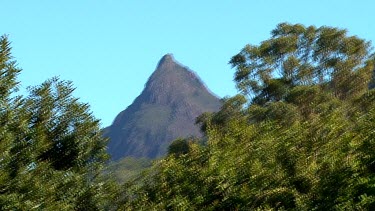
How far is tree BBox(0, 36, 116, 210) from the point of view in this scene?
35.5 m

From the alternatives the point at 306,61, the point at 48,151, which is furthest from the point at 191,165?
the point at 306,61

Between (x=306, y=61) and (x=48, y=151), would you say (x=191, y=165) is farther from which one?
(x=306, y=61)

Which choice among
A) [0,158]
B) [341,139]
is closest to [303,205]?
[341,139]

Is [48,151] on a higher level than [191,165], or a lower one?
higher

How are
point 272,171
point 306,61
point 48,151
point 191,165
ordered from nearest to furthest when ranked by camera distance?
1. point 272,171
2. point 191,165
3. point 48,151
4. point 306,61

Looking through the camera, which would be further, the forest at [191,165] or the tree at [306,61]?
the tree at [306,61]

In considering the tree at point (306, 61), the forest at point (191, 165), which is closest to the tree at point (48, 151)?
the forest at point (191, 165)

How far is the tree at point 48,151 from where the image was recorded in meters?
35.5

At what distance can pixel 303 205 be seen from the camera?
25.7 meters

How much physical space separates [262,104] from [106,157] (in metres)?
29.4

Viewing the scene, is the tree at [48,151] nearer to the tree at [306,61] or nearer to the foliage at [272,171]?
the foliage at [272,171]

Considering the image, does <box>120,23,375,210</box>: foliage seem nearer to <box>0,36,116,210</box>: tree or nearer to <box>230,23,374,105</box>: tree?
<box>0,36,116,210</box>: tree

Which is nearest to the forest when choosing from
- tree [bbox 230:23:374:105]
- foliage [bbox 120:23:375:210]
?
foliage [bbox 120:23:375:210]

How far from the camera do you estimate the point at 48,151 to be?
41656 mm
